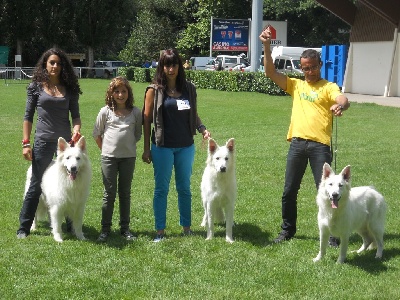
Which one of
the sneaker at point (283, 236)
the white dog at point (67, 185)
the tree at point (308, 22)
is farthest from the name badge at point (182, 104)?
the tree at point (308, 22)

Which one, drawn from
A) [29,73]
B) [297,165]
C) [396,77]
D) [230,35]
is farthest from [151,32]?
[297,165]

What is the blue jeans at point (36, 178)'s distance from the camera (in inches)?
264

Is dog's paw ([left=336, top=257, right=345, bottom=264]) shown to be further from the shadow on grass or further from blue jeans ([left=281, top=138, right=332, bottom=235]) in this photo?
the shadow on grass

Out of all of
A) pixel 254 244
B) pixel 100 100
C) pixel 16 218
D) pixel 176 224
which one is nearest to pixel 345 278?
pixel 254 244

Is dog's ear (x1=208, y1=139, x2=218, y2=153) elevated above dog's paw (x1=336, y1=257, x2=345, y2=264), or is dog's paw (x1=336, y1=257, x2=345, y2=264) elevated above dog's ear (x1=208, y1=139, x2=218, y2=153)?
dog's ear (x1=208, y1=139, x2=218, y2=153)

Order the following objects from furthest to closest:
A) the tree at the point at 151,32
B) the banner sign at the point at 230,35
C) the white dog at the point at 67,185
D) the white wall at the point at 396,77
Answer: the tree at the point at 151,32
the banner sign at the point at 230,35
the white wall at the point at 396,77
the white dog at the point at 67,185

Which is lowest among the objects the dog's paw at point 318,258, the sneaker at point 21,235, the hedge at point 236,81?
the hedge at point 236,81

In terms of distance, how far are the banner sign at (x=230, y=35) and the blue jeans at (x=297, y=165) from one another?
41.0m

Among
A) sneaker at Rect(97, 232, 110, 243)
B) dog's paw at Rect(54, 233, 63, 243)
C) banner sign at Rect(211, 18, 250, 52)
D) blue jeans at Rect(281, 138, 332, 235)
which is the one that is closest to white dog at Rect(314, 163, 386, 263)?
blue jeans at Rect(281, 138, 332, 235)

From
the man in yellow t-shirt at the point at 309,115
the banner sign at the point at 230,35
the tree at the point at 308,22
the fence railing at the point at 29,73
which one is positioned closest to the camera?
the man in yellow t-shirt at the point at 309,115

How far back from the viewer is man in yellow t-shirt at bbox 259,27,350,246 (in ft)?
20.6

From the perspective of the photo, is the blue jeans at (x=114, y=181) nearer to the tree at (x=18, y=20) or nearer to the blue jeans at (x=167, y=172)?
the blue jeans at (x=167, y=172)

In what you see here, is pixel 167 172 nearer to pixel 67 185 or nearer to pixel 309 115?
pixel 67 185

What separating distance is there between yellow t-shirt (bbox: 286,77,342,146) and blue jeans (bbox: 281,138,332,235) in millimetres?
86
